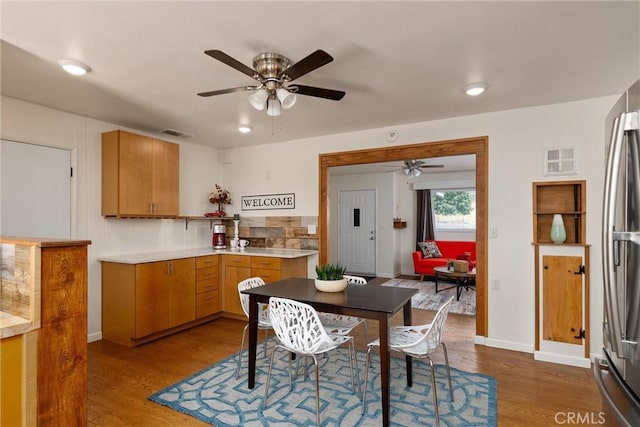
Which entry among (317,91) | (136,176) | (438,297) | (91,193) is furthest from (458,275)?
(91,193)

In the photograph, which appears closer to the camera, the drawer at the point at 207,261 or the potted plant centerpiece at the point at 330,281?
the potted plant centerpiece at the point at 330,281

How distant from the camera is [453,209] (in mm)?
7984

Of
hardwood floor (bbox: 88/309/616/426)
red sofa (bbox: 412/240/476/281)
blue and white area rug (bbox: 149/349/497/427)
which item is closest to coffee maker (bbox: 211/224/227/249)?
hardwood floor (bbox: 88/309/616/426)

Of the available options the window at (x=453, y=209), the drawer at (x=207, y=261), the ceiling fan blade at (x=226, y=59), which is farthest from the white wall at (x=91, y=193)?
the window at (x=453, y=209)

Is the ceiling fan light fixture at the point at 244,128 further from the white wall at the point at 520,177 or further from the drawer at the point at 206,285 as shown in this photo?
the drawer at the point at 206,285

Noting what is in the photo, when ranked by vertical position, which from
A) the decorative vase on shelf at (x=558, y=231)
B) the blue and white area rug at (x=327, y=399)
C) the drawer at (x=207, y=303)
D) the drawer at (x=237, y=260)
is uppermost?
the decorative vase on shelf at (x=558, y=231)

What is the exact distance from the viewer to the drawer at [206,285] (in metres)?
4.21

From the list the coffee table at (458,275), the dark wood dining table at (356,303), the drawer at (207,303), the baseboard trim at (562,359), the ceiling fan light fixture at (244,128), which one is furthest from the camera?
the coffee table at (458,275)

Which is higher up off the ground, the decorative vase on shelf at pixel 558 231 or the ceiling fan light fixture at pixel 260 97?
the ceiling fan light fixture at pixel 260 97

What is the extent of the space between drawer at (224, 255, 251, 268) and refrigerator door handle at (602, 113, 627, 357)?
12.1 ft

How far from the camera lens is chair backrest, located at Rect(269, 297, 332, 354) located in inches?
86.0

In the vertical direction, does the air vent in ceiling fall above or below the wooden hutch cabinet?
above

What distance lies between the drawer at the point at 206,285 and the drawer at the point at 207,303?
0.16ft

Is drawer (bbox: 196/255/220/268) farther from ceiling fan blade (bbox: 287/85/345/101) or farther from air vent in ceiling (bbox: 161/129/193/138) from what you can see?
ceiling fan blade (bbox: 287/85/345/101)
